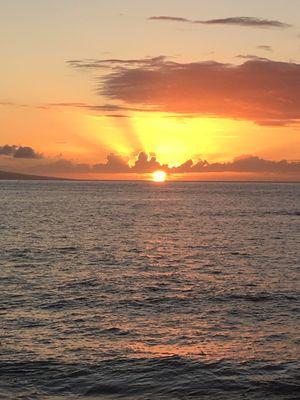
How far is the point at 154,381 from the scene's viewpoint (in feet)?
61.9

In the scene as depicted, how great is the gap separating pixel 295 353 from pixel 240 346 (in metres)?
2.25

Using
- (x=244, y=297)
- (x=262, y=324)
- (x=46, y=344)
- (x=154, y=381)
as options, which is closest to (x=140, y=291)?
(x=244, y=297)

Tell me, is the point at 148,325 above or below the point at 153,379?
above

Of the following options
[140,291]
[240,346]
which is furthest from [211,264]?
[240,346]

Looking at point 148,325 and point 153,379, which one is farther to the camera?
point 148,325

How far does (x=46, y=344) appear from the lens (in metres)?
22.6

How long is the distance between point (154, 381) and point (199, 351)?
371 centimetres

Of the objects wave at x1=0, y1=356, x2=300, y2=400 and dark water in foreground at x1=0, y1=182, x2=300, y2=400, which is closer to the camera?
wave at x1=0, y1=356, x2=300, y2=400

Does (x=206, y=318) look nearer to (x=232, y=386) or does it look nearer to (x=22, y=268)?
(x=232, y=386)

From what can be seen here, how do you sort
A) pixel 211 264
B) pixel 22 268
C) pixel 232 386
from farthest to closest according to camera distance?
1. pixel 211 264
2. pixel 22 268
3. pixel 232 386

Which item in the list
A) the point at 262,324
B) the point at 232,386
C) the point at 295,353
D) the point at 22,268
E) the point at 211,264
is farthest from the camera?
the point at 211,264

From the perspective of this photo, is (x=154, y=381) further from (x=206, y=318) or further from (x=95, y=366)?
(x=206, y=318)

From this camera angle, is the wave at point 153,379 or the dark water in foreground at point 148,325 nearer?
the wave at point 153,379

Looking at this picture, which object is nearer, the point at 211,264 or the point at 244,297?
the point at 244,297
